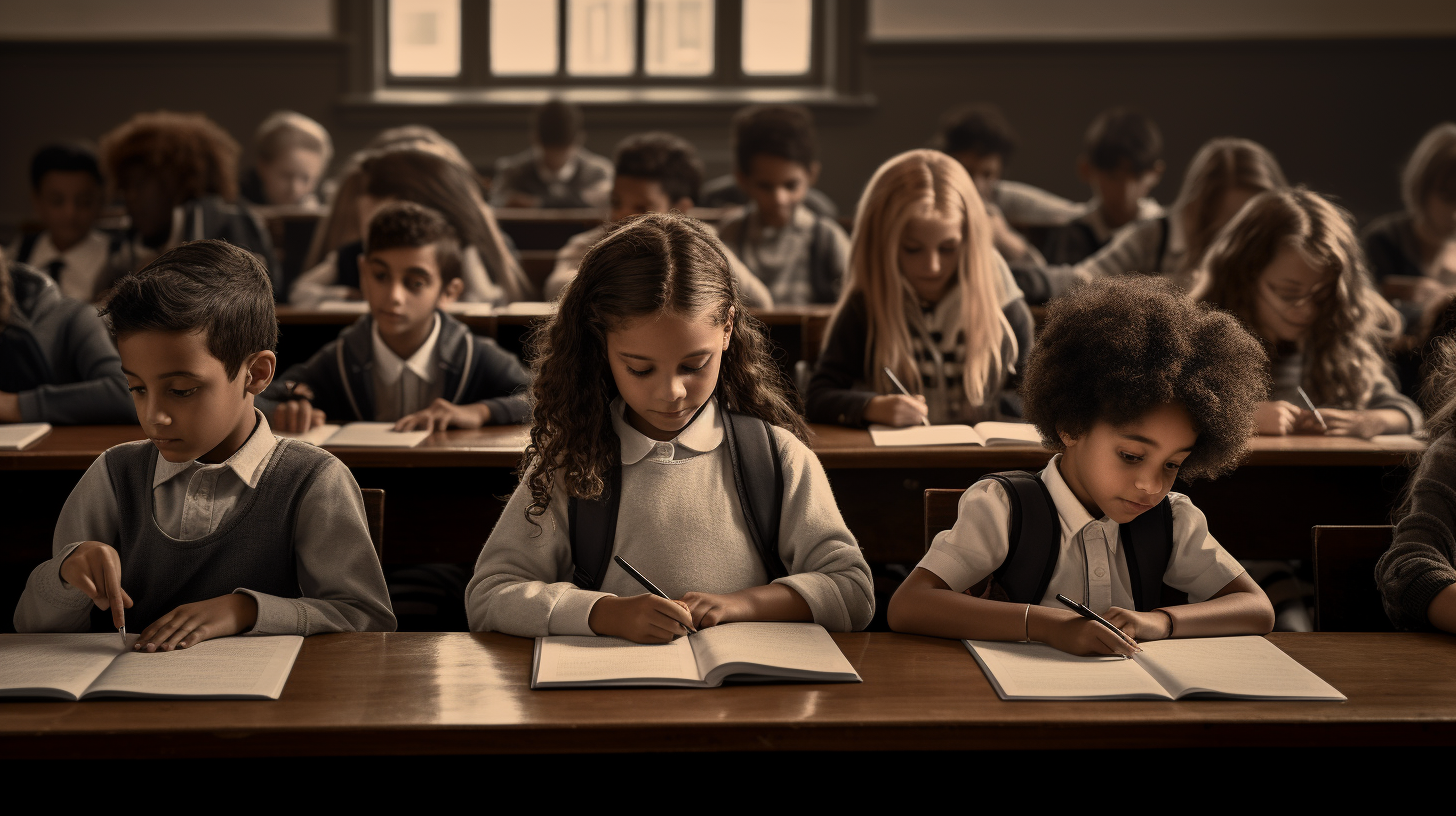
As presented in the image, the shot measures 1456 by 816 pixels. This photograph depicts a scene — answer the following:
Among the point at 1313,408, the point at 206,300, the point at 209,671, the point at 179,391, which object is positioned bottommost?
the point at 209,671

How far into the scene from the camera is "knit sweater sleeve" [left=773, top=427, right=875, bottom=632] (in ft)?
4.86

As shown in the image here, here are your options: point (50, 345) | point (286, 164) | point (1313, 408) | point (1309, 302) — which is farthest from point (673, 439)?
point (286, 164)

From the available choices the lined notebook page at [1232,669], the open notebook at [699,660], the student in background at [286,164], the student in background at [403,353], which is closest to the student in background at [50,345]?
the student in background at [403,353]

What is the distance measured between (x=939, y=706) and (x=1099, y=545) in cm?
44

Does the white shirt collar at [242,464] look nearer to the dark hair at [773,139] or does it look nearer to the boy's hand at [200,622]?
the boy's hand at [200,622]

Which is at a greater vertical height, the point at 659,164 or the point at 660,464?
the point at 659,164

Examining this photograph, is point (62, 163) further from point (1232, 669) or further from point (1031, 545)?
point (1232, 669)

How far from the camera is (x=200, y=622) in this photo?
1341 millimetres

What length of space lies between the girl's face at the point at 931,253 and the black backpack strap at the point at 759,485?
1.14m

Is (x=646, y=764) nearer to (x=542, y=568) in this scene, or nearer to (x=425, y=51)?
(x=542, y=568)

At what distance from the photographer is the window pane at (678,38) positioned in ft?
27.4

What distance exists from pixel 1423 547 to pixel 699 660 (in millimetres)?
942

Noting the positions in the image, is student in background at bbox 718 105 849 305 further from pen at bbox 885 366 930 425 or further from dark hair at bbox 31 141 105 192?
dark hair at bbox 31 141 105 192

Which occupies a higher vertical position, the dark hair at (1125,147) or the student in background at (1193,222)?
the dark hair at (1125,147)
